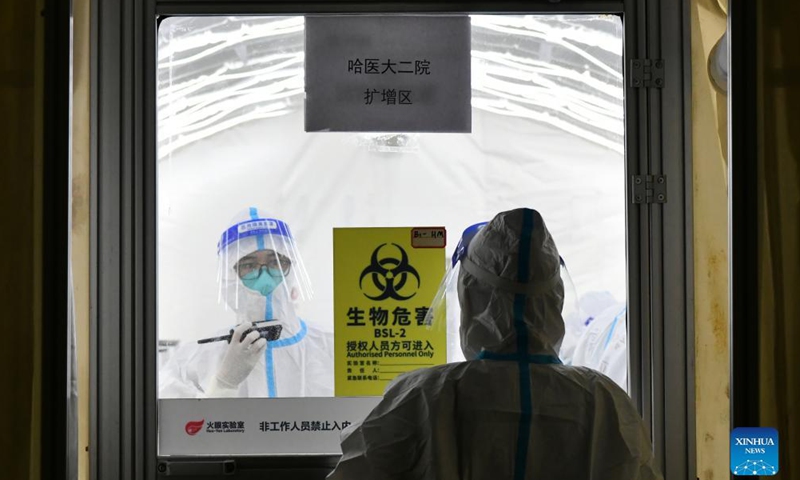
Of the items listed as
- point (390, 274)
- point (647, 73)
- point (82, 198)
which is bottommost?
point (390, 274)

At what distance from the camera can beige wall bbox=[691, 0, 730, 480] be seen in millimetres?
2068

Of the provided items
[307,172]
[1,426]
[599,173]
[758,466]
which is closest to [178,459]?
[307,172]

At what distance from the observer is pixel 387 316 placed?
2.06 metres

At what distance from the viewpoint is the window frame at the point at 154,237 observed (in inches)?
80.8

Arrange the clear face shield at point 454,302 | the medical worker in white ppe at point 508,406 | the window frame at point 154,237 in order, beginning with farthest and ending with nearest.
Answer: the window frame at point 154,237 → the clear face shield at point 454,302 → the medical worker in white ppe at point 508,406

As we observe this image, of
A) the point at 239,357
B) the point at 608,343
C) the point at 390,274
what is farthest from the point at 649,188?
the point at 239,357

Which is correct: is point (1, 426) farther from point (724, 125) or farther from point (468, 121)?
point (724, 125)

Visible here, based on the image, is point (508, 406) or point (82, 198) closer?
point (508, 406)

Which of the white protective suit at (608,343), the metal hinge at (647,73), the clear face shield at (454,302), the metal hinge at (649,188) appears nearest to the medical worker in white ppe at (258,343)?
the clear face shield at (454,302)

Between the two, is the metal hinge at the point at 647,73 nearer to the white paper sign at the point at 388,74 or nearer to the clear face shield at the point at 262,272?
the white paper sign at the point at 388,74

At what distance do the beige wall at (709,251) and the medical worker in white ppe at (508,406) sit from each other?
407 millimetres

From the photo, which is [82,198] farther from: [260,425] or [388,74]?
[388,74]

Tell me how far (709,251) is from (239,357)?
1.19m

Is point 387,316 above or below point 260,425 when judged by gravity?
above
